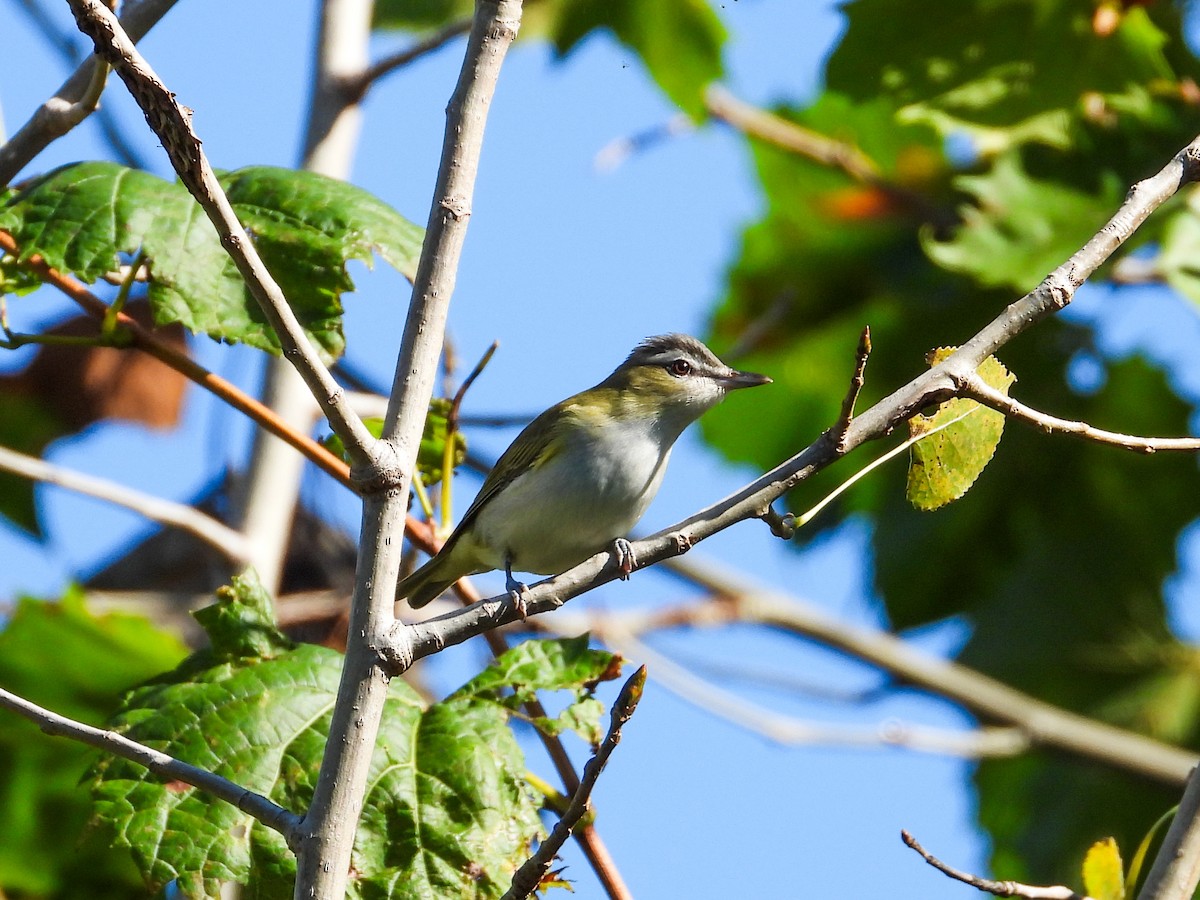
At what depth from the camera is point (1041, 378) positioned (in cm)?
547


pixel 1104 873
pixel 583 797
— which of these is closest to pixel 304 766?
pixel 583 797

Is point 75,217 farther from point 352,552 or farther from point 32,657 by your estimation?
point 352,552

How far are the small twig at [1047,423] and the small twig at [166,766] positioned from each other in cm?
114

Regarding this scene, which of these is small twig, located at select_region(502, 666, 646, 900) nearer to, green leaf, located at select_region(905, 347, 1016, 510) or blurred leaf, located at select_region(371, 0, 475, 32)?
green leaf, located at select_region(905, 347, 1016, 510)

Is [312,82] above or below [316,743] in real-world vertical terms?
above

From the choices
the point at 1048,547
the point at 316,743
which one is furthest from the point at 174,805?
the point at 1048,547

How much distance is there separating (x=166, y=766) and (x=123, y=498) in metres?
1.49

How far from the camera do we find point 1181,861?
1.95m

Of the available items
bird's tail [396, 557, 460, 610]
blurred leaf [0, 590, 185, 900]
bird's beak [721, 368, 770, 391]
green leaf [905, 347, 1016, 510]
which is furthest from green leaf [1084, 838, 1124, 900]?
blurred leaf [0, 590, 185, 900]

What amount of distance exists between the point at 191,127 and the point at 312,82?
8.40 ft

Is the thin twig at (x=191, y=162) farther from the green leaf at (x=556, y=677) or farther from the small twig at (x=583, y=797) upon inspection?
the green leaf at (x=556, y=677)

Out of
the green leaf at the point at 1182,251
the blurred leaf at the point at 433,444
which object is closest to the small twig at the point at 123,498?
the blurred leaf at the point at 433,444

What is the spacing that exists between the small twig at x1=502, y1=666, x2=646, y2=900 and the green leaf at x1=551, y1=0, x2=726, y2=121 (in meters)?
3.30

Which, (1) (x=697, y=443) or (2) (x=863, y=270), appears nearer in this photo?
→ (2) (x=863, y=270)
